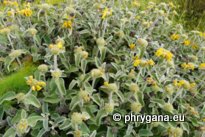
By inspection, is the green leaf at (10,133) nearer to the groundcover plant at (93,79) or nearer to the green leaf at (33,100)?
the groundcover plant at (93,79)

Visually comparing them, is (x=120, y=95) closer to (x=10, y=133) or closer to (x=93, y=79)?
(x=93, y=79)

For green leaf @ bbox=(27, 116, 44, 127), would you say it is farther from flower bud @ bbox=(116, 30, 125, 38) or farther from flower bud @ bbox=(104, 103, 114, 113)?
flower bud @ bbox=(116, 30, 125, 38)

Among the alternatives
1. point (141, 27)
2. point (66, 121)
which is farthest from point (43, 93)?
point (141, 27)

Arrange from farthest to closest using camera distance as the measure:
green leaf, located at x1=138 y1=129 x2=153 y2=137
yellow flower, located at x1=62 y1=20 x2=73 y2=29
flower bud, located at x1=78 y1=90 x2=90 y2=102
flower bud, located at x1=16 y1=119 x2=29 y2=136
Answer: yellow flower, located at x1=62 y1=20 x2=73 y2=29, green leaf, located at x1=138 y1=129 x2=153 y2=137, flower bud, located at x1=78 y1=90 x2=90 y2=102, flower bud, located at x1=16 y1=119 x2=29 y2=136

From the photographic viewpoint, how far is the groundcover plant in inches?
58.4

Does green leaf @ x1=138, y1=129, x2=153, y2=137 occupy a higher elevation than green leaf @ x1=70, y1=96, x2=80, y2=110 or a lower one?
lower

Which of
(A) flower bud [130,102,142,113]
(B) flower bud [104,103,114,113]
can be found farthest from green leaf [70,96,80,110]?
(A) flower bud [130,102,142,113]

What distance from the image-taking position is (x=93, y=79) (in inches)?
61.4

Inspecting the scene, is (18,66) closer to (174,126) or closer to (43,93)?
(43,93)

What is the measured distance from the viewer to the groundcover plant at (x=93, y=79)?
148 cm

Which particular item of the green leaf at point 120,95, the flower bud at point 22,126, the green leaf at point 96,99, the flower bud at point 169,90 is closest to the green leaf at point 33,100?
the flower bud at point 22,126

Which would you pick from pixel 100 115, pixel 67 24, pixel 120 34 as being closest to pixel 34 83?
pixel 100 115

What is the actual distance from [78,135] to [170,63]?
54 centimetres

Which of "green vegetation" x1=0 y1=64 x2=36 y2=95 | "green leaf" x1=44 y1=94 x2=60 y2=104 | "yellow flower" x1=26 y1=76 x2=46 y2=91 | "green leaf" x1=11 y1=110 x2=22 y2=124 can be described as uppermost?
"yellow flower" x1=26 y1=76 x2=46 y2=91
